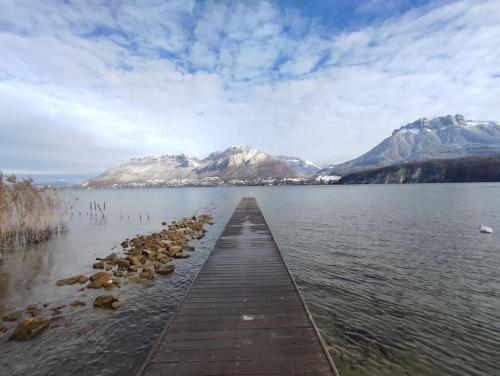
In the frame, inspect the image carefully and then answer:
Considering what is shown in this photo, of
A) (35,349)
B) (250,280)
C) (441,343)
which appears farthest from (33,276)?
(441,343)

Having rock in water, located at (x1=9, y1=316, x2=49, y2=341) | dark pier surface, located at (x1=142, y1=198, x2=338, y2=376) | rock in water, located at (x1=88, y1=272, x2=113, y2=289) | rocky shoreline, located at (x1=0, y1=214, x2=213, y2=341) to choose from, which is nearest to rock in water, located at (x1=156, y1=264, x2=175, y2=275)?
rocky shoreline, located at (x1=0, y1=214, x2=213, y2=341)

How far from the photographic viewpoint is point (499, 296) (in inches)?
638

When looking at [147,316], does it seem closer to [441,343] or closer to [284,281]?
[284,281]

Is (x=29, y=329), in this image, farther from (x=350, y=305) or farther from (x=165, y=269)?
(x=350, y=305)

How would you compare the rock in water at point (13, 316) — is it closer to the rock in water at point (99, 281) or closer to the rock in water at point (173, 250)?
the rock in water at point (99, 281)

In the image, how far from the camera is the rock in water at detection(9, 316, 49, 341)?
43.8ft

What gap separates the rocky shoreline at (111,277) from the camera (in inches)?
558

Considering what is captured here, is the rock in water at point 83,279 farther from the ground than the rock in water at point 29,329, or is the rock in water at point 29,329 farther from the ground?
the rock in water at point 29,329

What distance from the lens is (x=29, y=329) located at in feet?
45.0

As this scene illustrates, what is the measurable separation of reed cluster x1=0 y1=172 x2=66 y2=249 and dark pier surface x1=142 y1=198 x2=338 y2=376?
25.8m

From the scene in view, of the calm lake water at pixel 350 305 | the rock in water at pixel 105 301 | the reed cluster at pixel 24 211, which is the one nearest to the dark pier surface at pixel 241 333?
the calm lake water at pixel 350 305

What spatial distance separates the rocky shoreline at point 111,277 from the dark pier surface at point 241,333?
7.47 metres

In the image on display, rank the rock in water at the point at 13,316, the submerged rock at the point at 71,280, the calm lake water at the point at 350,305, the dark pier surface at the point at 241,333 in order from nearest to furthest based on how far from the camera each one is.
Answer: the dark pier surface at the point at 241,333, the calm lake water at the point at 350,305, the rock in water at the point at 13,316, the submerged rock at the point at 71,280

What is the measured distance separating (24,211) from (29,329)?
24278 millimetres
